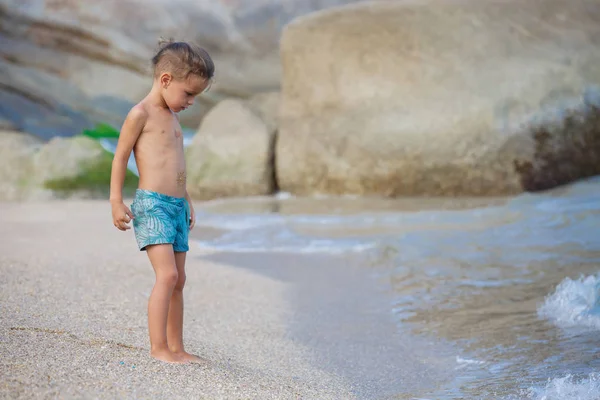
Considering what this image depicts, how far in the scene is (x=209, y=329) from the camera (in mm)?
3820

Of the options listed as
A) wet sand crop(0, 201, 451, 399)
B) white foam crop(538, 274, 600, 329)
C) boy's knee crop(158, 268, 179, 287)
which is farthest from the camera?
white foam crop(538, 274, 600, 329)

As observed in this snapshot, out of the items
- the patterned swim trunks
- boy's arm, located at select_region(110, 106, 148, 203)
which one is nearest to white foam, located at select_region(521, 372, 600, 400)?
the patterned swim trunks

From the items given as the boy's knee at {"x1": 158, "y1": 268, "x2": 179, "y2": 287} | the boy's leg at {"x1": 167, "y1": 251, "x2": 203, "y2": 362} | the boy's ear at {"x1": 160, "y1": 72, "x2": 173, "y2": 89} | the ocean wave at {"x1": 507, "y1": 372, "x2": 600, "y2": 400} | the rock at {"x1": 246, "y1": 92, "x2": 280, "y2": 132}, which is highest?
the rock at {"x1": 246, "y1": 92, "x2": 280, "y2": 132}

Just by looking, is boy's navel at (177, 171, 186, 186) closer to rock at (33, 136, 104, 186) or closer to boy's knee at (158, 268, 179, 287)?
boy's knee at (158, 268, 179, 287)

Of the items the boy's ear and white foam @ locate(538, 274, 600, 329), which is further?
white foam @ locate(538, 274, 600, 329)

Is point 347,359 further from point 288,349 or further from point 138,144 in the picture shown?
point 138,144

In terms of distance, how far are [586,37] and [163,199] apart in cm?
762

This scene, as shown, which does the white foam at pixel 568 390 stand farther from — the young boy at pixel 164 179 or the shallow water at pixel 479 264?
the young boy at pixel 164 179

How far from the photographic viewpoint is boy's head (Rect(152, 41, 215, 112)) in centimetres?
302

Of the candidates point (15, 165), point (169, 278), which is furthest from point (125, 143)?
point (15, 165)

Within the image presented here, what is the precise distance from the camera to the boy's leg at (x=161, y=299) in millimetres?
2893

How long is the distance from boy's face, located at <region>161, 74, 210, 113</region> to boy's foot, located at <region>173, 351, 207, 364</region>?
3.09ft

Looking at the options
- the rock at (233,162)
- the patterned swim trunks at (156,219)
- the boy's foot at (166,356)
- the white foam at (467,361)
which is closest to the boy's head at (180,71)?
the patterned swim trunks at (156,219)

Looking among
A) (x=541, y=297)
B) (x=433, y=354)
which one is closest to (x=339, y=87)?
(x=541, y=297)
